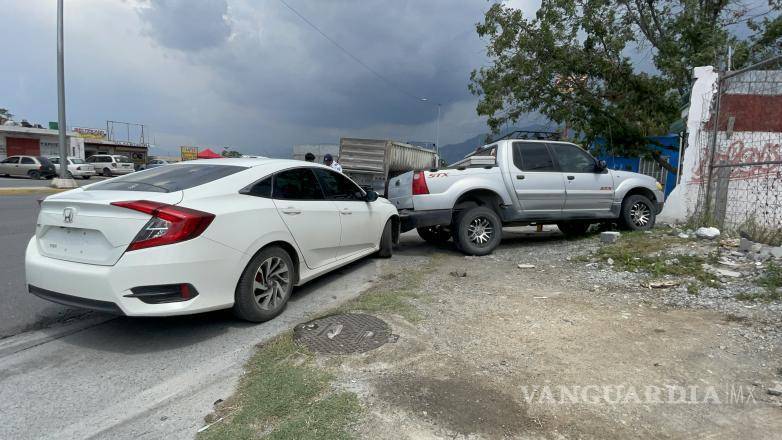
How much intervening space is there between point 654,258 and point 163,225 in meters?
5.91

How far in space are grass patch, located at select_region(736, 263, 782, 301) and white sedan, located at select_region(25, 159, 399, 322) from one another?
4541 mm

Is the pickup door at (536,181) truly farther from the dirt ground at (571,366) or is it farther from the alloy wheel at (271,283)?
the alloy wheel at (271,283)

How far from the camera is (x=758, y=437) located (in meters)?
2.44

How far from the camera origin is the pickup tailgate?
7.29m

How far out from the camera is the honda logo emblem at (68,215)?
3.59 meters

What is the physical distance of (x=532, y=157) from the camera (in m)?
7.66

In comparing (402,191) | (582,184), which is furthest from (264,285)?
(582,184)

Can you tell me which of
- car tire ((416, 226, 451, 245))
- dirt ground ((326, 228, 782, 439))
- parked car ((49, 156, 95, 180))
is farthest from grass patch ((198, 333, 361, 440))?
parked car ((49, 156, 95, 180))

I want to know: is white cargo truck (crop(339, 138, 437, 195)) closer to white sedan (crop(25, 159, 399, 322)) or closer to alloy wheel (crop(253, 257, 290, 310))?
white sedan (crop(25, 159, 399, 322))

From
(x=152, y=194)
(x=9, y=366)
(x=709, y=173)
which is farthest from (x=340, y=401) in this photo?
(x=709, y=173)

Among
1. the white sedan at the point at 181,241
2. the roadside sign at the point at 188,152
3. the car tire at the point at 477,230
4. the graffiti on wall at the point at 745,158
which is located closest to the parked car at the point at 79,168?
the roadside sign at the point at 188,152

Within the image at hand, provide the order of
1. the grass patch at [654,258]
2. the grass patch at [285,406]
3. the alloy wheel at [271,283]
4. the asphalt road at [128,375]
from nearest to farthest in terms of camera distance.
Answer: the grass patch at [285,406] → the asphalt road at [128,375] → the alloy wheel at [271,283] → the grass patch at [654,258]

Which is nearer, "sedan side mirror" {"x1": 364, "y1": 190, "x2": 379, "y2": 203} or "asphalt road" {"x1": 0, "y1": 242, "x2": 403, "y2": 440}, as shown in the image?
"asphalt road" {"x1": 0, "y1": 242, "x2": 403, "y2": 440}

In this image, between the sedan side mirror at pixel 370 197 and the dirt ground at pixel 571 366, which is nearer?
the dirt ground at pixel 571 366
